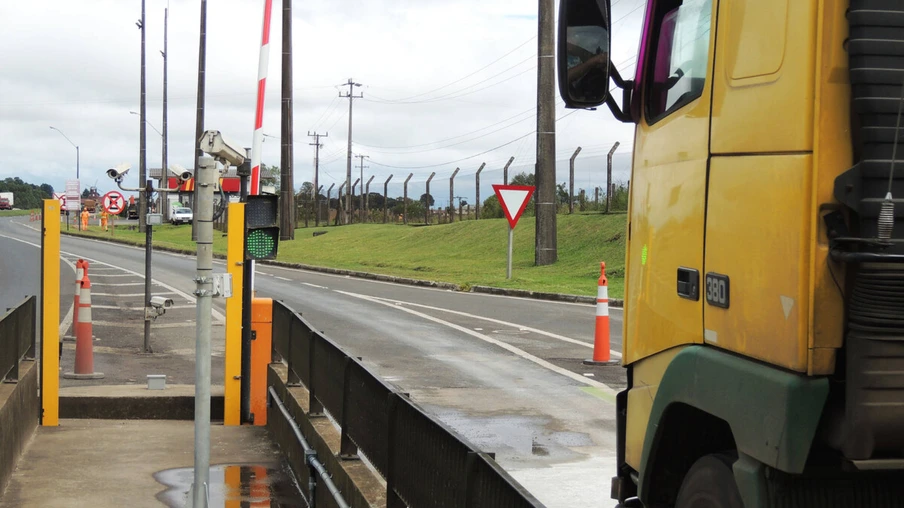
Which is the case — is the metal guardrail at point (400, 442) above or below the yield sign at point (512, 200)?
below

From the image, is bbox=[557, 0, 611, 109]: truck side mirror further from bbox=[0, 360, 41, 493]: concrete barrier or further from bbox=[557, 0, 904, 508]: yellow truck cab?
bbox=[0, 360, 41, 493]: concrete barrier

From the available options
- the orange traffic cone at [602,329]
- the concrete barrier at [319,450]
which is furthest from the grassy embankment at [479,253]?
the concrete barrier at [319,450]

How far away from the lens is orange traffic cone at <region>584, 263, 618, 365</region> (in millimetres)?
12078

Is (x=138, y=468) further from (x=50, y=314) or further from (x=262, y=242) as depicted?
(x=50, y=314)

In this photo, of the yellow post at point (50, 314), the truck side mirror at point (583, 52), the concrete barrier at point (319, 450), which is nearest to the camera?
the truck side mirror at point (583, 52)

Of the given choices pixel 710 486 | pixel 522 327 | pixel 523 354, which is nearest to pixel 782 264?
pixel 710 486

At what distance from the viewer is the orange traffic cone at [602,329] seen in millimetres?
12078

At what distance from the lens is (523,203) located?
83.3 feet

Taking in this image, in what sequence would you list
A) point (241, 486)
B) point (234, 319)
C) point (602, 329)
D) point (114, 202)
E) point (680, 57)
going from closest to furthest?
point (680, 57), point (241, 486), point (234, 319), point (602, 329), point (114, 202)

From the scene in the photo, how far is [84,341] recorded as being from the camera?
1164 cm

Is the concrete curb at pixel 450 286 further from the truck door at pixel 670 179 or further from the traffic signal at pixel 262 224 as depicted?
the truck door at pixel 670 179

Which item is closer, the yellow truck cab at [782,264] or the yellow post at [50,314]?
the yellow truck cab at [782,264]

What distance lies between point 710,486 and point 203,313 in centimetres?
350

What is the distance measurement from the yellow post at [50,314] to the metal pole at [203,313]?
364 centimetres
